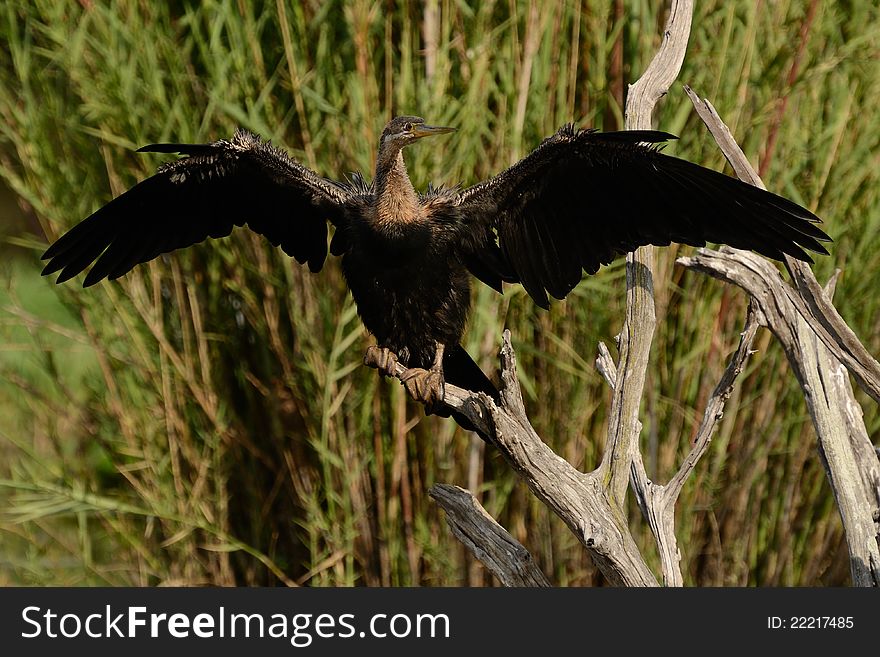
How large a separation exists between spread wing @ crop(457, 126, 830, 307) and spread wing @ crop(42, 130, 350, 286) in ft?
1.34

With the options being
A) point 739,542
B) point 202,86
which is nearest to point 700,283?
point 739,542

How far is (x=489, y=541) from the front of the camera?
98.4 inches

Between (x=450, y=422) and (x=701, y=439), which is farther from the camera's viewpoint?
(x=450, y=422)

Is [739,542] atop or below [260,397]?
below

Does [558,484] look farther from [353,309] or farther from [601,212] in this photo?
[353,309]

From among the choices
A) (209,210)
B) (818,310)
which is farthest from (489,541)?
(209,210)

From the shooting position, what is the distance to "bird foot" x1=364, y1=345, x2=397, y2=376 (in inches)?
107

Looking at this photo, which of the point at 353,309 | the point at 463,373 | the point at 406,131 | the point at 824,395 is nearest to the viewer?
the point at 824,395

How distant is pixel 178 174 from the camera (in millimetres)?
2768

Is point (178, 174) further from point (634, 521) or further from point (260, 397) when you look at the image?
point (634, 521)

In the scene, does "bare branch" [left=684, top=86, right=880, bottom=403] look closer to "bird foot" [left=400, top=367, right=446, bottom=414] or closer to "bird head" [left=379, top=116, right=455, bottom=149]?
"bird head" [left=379, top=116, right=455, bottom=149]

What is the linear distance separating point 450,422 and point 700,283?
82 centimetres

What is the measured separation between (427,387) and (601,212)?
0.55m

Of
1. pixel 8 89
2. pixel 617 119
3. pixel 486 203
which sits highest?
pixel 8 89
